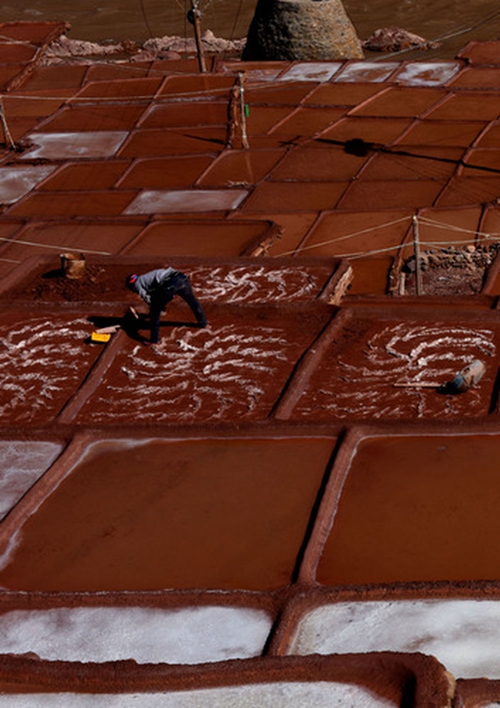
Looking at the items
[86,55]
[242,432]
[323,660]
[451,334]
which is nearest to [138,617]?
[323,660]

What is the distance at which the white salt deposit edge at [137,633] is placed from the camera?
563cm

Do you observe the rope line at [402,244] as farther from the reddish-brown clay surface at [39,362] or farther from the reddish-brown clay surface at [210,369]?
the reddish-brown clay surface at [39,362]

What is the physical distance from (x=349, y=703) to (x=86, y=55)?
27.5m

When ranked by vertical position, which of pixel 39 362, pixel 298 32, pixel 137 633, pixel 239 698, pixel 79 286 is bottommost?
pixel 239 698

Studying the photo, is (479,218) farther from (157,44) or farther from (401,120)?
(157,44)

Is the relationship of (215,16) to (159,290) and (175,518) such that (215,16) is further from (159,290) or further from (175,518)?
(175,518)

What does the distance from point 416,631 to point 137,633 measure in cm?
144

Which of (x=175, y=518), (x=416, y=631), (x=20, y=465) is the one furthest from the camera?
(x=20, y=465)

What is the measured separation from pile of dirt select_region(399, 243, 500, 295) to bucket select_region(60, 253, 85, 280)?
3.56 m

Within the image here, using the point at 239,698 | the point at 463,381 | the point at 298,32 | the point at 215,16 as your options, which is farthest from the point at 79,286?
the point at 215,16

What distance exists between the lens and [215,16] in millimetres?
34500

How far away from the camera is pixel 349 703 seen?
4.51 meters

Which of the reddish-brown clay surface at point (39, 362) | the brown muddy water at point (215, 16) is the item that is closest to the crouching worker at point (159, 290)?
the reddish-brown clay surface at point (39, 362)

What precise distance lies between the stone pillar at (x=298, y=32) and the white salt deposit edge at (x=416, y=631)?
755 inches
